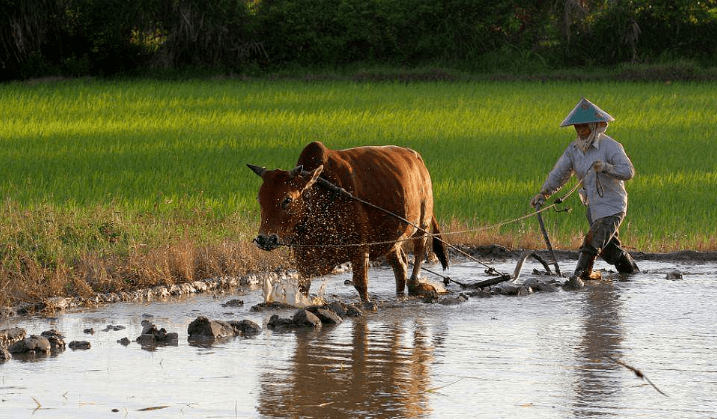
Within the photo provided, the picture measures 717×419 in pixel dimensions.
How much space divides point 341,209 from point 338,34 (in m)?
29.7

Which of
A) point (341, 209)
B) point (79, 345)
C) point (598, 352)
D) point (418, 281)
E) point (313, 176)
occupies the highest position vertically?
point (313, 176)

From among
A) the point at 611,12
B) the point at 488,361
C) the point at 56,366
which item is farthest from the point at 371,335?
the point at 611,12

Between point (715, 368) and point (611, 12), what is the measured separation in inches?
1178

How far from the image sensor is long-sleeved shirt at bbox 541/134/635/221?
10.2 meters

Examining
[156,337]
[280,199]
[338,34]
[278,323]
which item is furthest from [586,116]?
[338,34]

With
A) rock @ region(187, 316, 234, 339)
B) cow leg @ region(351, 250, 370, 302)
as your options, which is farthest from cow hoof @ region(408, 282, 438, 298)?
rock @ region(187, 316, 234, 339)

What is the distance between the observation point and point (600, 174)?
405 inches

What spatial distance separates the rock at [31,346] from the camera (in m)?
7.14

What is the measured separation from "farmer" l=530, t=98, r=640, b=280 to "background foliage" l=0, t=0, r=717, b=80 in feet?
84.0

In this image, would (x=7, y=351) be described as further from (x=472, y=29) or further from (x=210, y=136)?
(x=472, y=29)

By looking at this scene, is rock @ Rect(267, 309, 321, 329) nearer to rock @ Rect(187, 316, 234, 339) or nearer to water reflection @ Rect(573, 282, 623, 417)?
rock @ Rect(187, 316, 234, 339)

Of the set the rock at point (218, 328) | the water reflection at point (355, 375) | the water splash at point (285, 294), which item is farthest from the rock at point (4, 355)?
the water splash at point (285, 294)

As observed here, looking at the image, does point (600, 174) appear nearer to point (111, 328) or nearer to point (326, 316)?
point (326, 316)

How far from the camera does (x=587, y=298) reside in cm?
962
